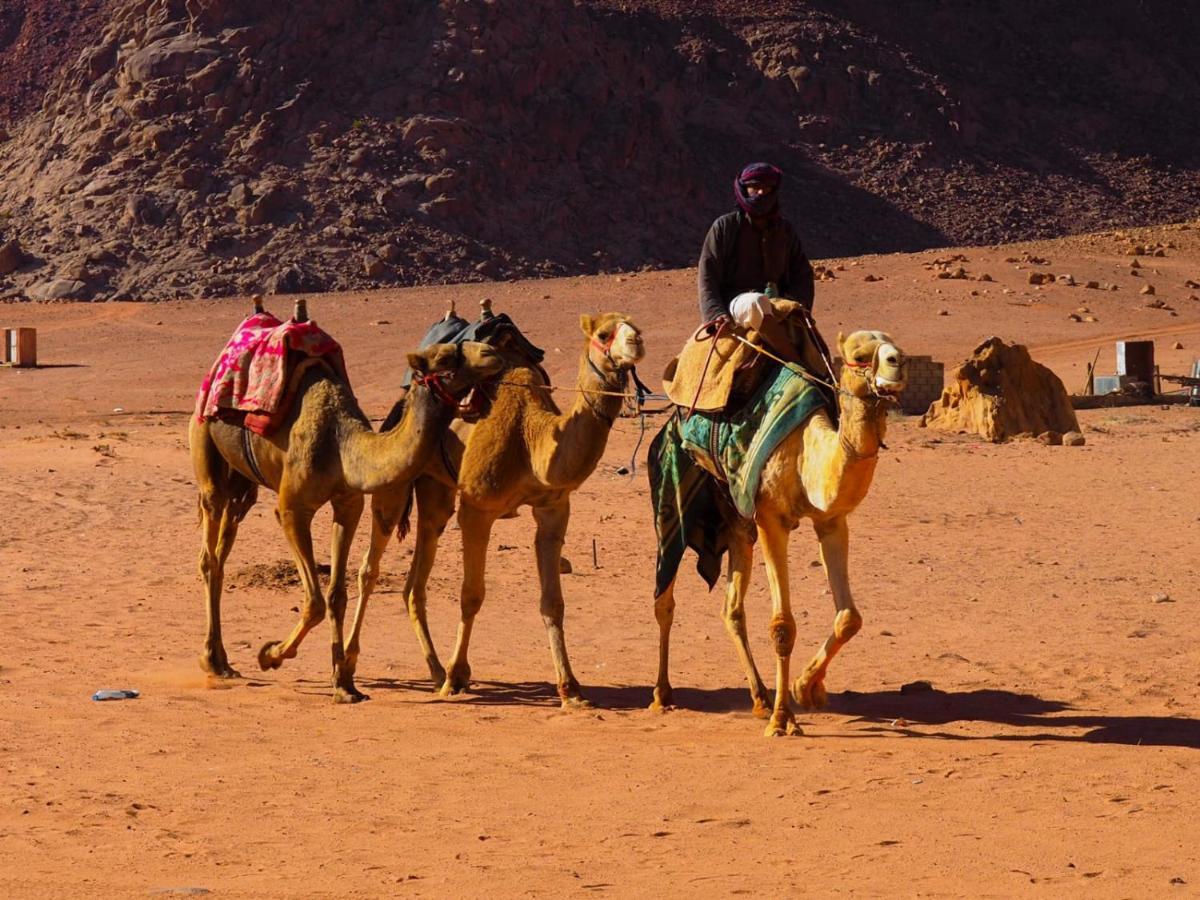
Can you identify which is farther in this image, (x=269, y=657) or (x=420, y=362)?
(x=269, y=657)

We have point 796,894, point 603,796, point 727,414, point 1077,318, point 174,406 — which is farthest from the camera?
point 1077,318

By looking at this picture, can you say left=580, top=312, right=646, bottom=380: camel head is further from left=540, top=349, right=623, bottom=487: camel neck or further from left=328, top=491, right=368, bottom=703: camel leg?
left=328, top=491, right=368, bottom=703: camel leg

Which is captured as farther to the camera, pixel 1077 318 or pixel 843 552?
pixel 1077 318

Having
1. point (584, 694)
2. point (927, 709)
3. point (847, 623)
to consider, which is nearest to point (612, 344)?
point (847, 623)

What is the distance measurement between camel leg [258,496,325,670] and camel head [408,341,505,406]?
1.30m

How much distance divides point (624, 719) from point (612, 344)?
1984mm

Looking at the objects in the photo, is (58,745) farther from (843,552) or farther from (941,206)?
(941,206)

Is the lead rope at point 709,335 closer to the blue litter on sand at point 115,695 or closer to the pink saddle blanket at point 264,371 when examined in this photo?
the pink saddle blanket at point 264,371

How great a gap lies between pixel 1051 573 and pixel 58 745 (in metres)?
8.28

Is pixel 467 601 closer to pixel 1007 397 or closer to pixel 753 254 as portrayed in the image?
pixel 753 254

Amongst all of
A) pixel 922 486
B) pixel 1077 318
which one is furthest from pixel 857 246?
pixel 922 486

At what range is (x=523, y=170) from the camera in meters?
61.8

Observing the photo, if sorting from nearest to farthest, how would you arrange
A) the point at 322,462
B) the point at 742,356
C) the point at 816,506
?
the point at 816,506 → the point at 742,356 → the point at 322,462

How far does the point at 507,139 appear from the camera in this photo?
61750 millimetres
